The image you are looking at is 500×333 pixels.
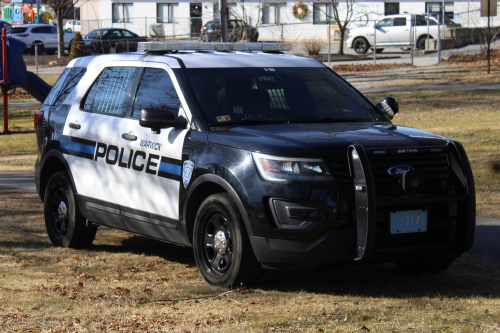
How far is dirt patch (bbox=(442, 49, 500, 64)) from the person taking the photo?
3209cm

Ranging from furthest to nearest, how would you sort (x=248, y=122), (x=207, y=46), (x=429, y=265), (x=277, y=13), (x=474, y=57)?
(x=277, y=13) < (x=474, y=57) < (x=207, y=46) < (x=429, y=265) < (x=248, y=122)

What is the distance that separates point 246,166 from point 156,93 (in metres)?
1.53

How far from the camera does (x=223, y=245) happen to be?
18.2 feet

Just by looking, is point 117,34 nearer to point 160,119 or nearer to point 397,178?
point 160,119

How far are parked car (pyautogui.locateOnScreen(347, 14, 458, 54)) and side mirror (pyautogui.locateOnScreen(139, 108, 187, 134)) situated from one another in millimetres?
33583

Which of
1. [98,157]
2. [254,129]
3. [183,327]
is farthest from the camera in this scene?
[98,157]

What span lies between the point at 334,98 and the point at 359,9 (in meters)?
45.6

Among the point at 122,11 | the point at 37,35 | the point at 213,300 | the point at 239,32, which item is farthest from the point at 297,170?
the point at 122,11

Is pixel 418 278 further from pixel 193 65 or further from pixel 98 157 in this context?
pixel 98 157

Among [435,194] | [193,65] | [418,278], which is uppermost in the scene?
[193,65]

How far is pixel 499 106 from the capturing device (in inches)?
762

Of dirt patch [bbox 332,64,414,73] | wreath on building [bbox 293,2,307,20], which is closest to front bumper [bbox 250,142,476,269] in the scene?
dirt patch [bbox 332,64,414,73]

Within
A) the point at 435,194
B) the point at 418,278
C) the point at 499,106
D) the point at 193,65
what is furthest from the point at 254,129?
the point at 499,106

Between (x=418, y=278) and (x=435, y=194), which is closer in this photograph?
(x=435, y=194)
